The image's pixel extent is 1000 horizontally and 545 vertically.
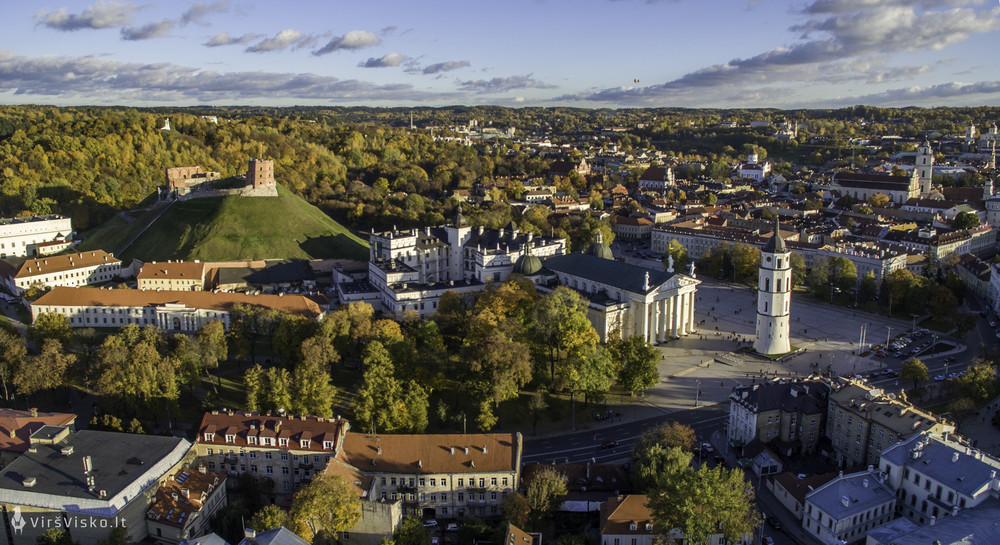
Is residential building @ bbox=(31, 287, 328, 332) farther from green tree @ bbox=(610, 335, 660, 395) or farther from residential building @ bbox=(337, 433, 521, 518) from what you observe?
green tree @ bbox=(610, 335, 660, 395)

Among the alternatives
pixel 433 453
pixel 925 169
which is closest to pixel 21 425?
pixel 433 453

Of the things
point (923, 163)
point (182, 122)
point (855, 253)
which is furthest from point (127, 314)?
point (923, 163)

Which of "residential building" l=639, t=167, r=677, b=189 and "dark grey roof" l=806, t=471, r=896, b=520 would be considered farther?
"residential building" l=639, t=167, r=677, b=189

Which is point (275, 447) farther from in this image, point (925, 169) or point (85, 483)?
point (925, 169)

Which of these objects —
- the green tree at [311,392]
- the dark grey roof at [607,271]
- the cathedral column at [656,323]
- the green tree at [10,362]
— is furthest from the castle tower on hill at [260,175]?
the cathedral column at [656,323]

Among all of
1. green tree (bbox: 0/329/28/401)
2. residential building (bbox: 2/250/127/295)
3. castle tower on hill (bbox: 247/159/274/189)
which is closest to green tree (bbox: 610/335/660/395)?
green tree (bbox: 0/329/28/401)

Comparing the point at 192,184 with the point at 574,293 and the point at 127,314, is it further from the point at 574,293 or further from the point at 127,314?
the point at 574,293

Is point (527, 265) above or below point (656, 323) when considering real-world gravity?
above
